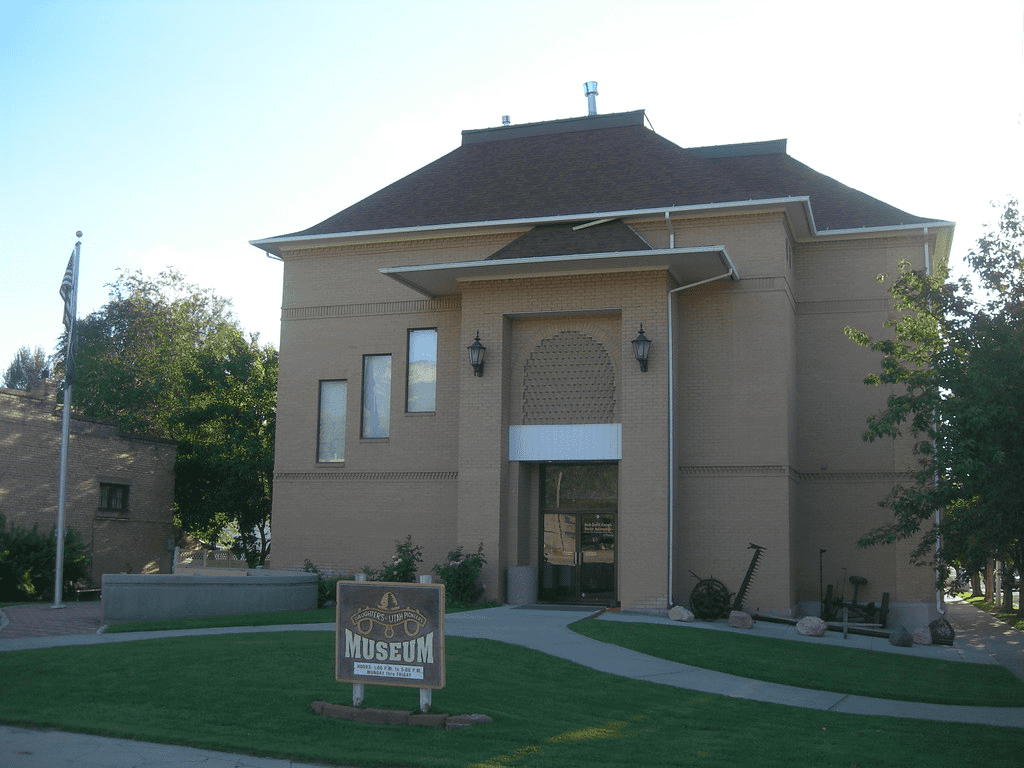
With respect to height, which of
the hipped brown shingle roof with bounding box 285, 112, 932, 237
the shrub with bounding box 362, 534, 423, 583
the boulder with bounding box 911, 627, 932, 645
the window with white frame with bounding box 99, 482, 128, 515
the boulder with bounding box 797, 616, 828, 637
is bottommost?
the boulder with bounding box 911, 627, 932, 645

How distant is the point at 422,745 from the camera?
878 cm

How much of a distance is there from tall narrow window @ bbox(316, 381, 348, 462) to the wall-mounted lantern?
418cm

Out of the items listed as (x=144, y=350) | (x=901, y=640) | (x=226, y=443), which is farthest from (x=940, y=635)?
(x=144, y=350)

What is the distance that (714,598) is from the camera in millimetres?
21109

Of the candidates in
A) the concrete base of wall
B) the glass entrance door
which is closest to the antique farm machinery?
the glass entrance door

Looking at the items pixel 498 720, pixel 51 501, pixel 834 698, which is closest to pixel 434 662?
pixel 498 720

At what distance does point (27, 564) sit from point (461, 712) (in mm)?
18907

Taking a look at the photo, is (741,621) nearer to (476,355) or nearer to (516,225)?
(476,355)

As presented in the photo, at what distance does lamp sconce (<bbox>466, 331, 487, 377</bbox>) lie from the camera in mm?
22556

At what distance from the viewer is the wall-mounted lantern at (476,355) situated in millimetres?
22550

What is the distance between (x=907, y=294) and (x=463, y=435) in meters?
9.73

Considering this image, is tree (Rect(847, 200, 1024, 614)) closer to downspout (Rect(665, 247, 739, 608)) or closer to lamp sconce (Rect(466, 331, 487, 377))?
downspout (Rect(665, 247, 739, 608))

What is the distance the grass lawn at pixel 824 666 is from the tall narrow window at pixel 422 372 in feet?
26.9

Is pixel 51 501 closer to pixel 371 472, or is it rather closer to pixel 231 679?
pixel 371 472
